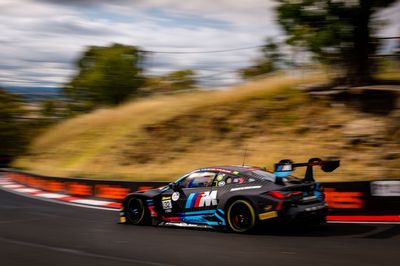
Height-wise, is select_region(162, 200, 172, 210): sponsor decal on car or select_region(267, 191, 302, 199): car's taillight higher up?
select_region(267, 191, 302, 199): car's taillight

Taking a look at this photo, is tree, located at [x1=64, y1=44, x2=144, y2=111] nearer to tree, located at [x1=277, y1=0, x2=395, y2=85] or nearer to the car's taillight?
tree, located at [x1=277, y1=0, x2=395, y2=85]

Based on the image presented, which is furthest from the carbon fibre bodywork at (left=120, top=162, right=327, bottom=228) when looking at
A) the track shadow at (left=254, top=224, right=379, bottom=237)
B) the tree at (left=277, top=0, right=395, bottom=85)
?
the tree at (left=277, top=0, right=395, bottom=85)

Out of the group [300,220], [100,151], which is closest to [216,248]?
[300,220]

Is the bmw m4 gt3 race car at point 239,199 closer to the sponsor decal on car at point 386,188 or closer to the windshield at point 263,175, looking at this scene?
the windshield at point 263,175

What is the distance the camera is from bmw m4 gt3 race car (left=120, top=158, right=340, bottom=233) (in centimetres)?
888

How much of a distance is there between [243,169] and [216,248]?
224 cm

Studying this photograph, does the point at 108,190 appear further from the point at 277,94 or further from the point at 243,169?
the point at 277,94

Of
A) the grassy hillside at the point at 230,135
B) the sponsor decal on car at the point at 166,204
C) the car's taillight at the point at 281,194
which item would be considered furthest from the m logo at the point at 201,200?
the grassy hillside at the point at 230,135

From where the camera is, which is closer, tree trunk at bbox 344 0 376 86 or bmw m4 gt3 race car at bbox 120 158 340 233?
bmw m4 gt3 race car at bbox 120 158 340 233

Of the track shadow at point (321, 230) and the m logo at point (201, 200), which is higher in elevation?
the m logo at point (201, 200)

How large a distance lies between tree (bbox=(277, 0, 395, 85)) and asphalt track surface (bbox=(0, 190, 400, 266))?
11181 millimetres

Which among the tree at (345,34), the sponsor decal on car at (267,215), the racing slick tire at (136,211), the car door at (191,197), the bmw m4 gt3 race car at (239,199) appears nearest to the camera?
the sponsor decal on car at (267,215)

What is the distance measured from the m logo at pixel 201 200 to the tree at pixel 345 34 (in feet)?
38.6

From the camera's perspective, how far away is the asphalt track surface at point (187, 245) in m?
6.98
